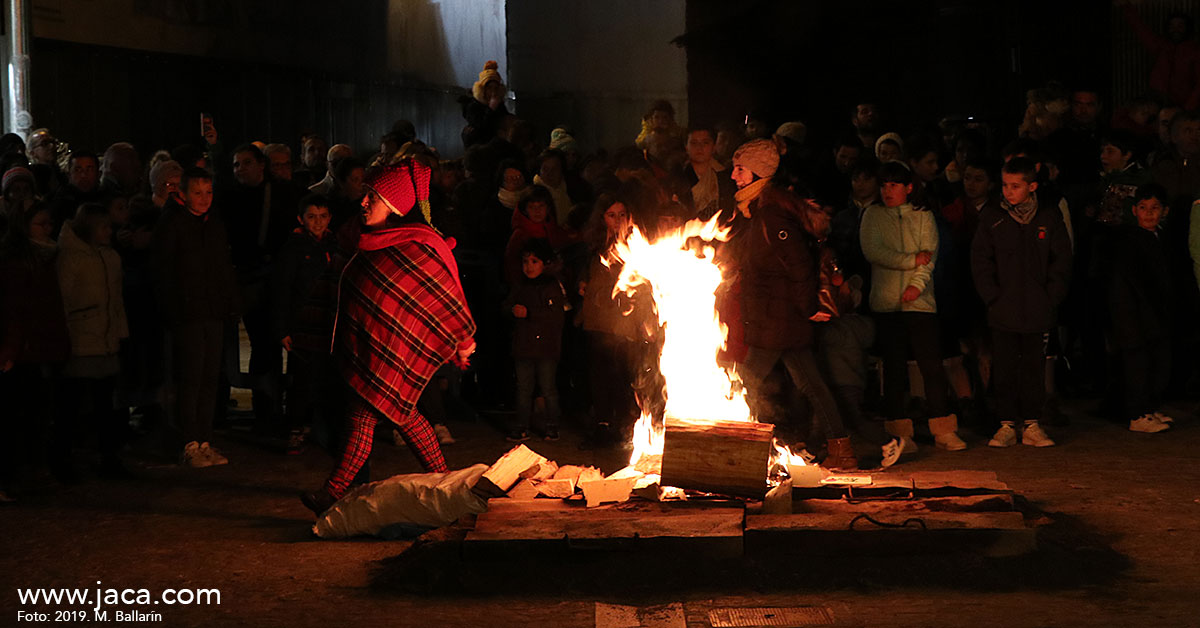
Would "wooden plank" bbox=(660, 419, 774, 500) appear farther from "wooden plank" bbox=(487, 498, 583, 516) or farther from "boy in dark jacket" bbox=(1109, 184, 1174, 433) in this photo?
"boy in dark jacket" bbox=(1109, 184, 1174, 433)

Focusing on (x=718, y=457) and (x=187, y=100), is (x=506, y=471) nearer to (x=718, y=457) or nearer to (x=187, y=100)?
(x=718, y=457)

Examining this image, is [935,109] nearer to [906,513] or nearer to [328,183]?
[328,183]

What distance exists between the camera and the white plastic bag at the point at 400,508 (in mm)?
7621

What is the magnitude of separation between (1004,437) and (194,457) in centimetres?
553

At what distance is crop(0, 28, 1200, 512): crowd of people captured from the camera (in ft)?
27.3

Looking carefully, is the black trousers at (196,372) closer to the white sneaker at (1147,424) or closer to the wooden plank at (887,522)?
the wooden plank at (887,522)

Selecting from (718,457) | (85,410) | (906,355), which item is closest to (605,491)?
(718,457)

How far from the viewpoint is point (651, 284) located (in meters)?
9.44

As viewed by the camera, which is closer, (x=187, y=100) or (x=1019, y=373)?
(x=1019, y=373)

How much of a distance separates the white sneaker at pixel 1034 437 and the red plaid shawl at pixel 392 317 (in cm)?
429

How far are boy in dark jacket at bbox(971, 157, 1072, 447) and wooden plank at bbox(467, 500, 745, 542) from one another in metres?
3.46

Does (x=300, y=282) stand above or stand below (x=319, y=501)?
above

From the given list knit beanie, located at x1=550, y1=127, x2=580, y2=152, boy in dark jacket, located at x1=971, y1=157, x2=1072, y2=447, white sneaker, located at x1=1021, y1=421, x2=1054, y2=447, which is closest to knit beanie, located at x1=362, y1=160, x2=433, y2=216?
boy in dark jacket, located at x1=971, y1=157, x2=1072, y2=447

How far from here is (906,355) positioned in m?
10.0
